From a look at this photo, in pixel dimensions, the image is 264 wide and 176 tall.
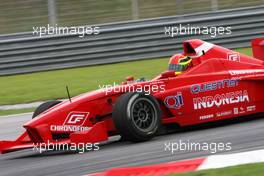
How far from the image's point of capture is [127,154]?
25.5ft

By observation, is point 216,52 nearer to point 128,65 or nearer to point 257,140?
point 257,140

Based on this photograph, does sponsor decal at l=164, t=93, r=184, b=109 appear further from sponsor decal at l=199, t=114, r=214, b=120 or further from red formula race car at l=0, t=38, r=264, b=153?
sponsor decal at l=199, t=114, r=214, b=120

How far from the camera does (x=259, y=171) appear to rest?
576 centimetres

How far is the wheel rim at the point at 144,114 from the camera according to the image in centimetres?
837

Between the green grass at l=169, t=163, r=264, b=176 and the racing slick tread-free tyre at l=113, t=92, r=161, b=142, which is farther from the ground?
the racing slick tread-free tyre at l=113, t=92, r=161, b=142

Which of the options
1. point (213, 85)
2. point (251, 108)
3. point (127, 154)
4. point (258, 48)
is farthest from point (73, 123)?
point (258, 48)

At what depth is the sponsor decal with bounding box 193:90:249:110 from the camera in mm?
9016

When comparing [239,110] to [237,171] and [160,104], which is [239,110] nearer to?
[160,104]

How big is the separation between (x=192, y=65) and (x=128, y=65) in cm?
803

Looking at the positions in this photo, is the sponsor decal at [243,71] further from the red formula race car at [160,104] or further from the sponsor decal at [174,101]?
the sponsor decal at [174,101]

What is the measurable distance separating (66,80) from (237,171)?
1058cm

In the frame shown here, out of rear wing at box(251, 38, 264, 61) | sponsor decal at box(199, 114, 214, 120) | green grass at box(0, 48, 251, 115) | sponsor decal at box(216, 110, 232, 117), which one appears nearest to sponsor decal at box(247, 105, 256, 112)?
sponsor decal at box(216, 110, 232, 117)

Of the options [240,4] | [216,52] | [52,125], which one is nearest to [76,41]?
[240,4]

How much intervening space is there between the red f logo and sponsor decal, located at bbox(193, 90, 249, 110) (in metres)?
1.52
